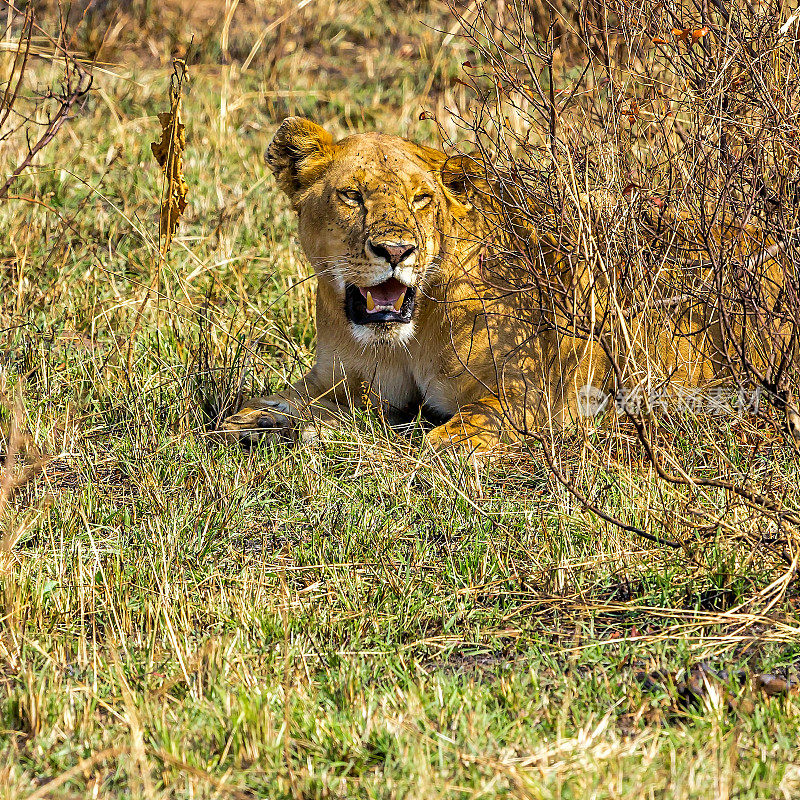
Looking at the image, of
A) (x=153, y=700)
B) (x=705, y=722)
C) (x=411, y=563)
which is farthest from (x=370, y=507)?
(x=705, y=722)

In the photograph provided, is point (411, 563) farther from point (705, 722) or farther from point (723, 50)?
point (723, 50)

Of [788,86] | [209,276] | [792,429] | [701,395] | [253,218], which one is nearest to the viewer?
[792,429]

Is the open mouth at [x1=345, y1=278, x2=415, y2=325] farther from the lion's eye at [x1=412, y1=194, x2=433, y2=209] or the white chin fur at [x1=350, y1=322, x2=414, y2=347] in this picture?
the lion's eye at [x1=412, y1=194, x2=433, y2=209]

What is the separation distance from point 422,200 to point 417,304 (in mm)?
334

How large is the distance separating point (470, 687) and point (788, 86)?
1.86 meters

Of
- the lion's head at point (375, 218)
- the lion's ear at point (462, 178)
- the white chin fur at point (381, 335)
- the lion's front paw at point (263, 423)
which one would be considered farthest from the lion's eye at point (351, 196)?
the lion's front paw at point (263, 423)

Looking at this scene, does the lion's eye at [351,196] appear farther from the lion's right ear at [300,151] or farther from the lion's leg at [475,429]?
the lion's leg at [475,429]

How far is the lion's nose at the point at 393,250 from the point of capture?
3.73m

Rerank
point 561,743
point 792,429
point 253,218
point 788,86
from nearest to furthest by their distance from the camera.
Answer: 1. point 561,743
2. point 792,429
3. point 788,86
4. point 253,218

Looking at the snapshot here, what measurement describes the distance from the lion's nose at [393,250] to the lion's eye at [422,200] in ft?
0.61

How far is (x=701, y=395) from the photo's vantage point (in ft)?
12.3

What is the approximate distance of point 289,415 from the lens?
13.4 feet

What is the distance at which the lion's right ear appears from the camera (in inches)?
160

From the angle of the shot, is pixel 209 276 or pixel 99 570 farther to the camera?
pixel 209 276
